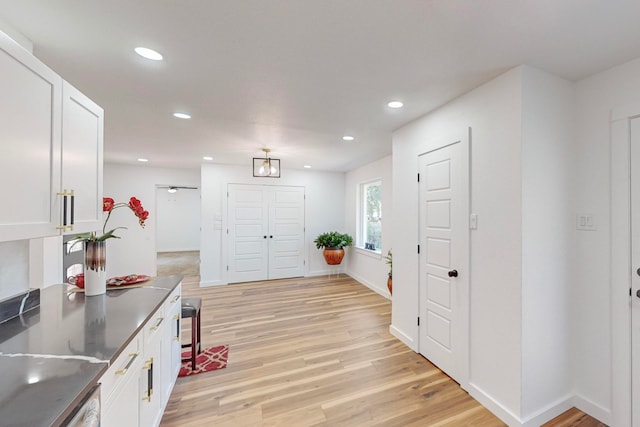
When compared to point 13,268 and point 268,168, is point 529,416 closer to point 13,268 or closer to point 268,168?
point 13,268

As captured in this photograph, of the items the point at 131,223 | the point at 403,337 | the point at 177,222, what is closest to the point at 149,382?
the point at 403,337

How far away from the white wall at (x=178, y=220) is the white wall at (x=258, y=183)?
4.69 metres

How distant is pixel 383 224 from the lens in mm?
4566

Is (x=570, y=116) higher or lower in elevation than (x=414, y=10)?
lower

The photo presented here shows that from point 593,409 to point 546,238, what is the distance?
1276 millimetres

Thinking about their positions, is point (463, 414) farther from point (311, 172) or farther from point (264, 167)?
point (311, 172)

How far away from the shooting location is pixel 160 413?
1.67 m

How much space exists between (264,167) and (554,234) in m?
3.24

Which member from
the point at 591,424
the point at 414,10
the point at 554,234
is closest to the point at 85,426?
the point at 414,10

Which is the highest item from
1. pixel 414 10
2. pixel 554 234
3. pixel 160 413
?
pixel 414 10

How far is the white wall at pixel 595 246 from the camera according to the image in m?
1.75

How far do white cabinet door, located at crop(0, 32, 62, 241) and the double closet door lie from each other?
13.3 feet

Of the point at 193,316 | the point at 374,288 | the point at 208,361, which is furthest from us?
the point at 374,288

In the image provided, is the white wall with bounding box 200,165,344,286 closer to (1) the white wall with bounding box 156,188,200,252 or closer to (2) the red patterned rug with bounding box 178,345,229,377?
(2) the red patterned rug with bounding box 178,345,229,377
